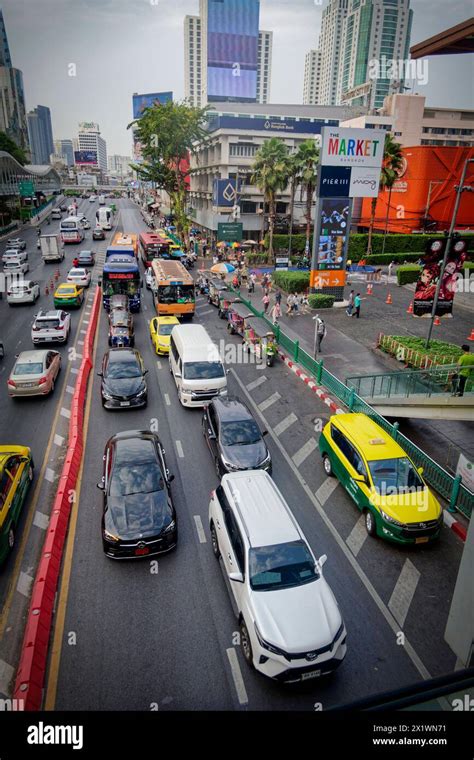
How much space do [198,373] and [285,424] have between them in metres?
3.97

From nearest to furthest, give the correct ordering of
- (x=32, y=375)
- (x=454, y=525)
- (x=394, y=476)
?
(x=394, y=476) < (x=454, y=525) < (x=32, y=375)

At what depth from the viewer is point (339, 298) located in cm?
3603

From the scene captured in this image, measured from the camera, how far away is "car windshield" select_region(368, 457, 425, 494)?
40.2 ft

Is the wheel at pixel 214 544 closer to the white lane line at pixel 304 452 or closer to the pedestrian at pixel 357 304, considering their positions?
the white lane line at pixel 304 452

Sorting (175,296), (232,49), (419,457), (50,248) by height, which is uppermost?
(232,49)

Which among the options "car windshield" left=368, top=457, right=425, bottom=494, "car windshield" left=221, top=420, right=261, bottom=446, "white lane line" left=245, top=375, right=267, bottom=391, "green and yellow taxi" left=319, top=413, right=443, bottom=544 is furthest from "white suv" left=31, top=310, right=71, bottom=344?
"car windshield" left=368, top=457, right=425, bottom=494

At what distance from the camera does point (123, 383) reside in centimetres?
1841

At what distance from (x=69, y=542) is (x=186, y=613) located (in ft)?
12.2

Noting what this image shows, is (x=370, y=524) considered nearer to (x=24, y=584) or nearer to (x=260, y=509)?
(x=260, y=509)

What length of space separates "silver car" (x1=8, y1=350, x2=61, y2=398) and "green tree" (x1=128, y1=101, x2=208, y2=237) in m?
42.5

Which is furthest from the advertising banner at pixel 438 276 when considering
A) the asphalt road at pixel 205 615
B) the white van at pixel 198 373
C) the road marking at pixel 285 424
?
the asphalt road at pixel 205 615

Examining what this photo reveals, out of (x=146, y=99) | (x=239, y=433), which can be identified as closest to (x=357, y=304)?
(x=239, y=433)

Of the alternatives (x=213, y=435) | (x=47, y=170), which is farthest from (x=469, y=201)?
(x=47, y=170)
